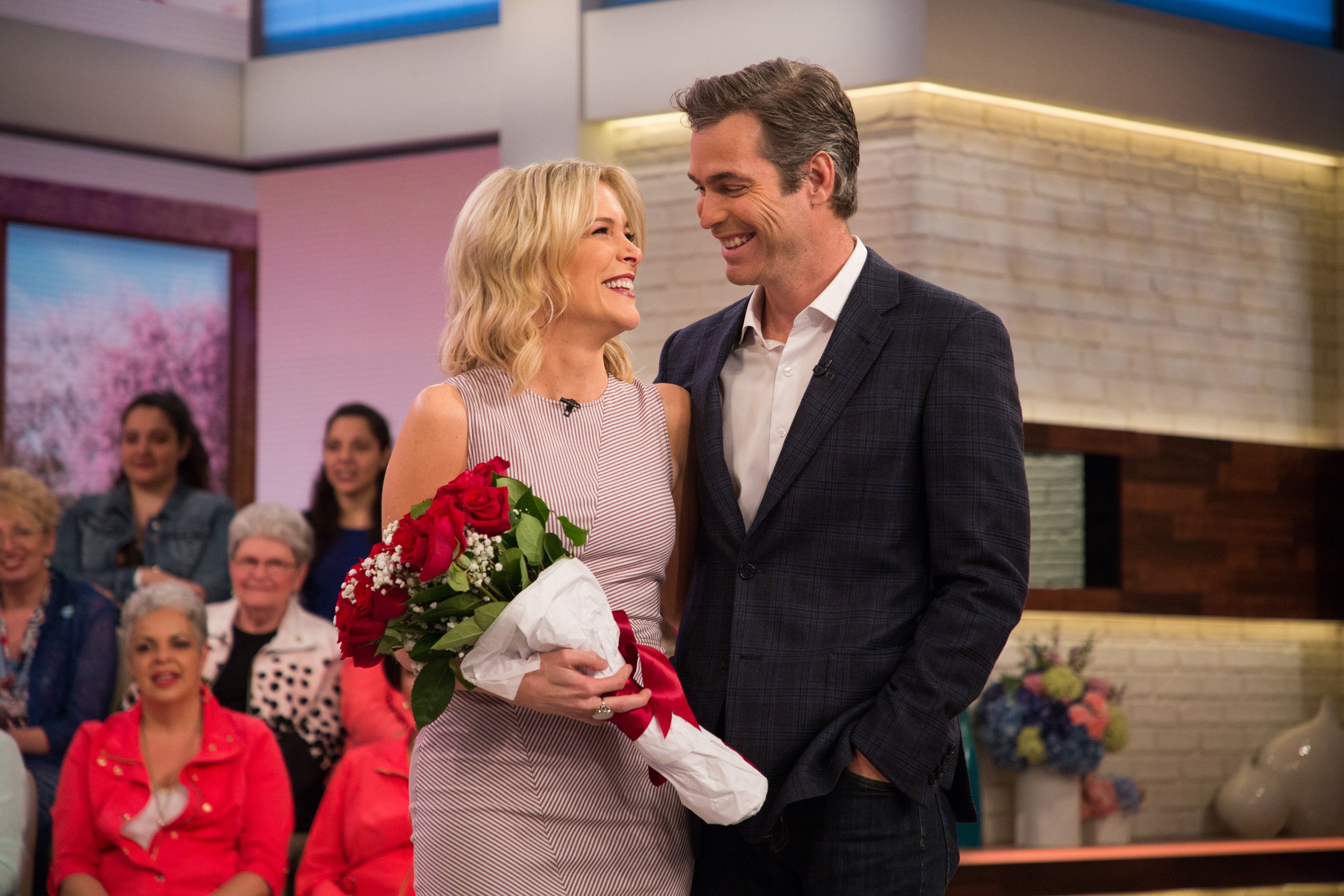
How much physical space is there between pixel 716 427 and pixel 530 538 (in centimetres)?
45

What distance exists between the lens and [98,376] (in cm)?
680

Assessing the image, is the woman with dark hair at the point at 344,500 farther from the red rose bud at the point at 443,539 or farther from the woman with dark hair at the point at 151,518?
the red rose bud at the point at 443,539

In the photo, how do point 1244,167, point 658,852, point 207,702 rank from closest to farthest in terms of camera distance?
point 658,852
point 207,702
point 1244,167

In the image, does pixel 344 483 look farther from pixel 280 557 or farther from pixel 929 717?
pixel 929 717

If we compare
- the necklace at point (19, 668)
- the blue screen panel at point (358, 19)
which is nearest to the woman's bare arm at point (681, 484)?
the necklace at point (19, 668)

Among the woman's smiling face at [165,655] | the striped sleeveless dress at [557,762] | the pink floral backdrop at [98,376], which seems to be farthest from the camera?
the pink floral backdrop at [98,376]

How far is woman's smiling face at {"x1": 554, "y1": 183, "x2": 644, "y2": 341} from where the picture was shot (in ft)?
7.51

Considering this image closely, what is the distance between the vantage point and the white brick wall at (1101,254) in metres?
4.94

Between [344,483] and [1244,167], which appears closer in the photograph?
[344,483]

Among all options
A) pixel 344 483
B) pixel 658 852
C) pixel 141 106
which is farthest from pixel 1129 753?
pixel 141 106

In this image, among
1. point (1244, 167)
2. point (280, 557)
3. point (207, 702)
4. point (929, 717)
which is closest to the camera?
point (929, 717)

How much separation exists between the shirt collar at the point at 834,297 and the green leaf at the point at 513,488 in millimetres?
527

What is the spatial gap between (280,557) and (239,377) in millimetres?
2506

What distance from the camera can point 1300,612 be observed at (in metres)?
5.71
